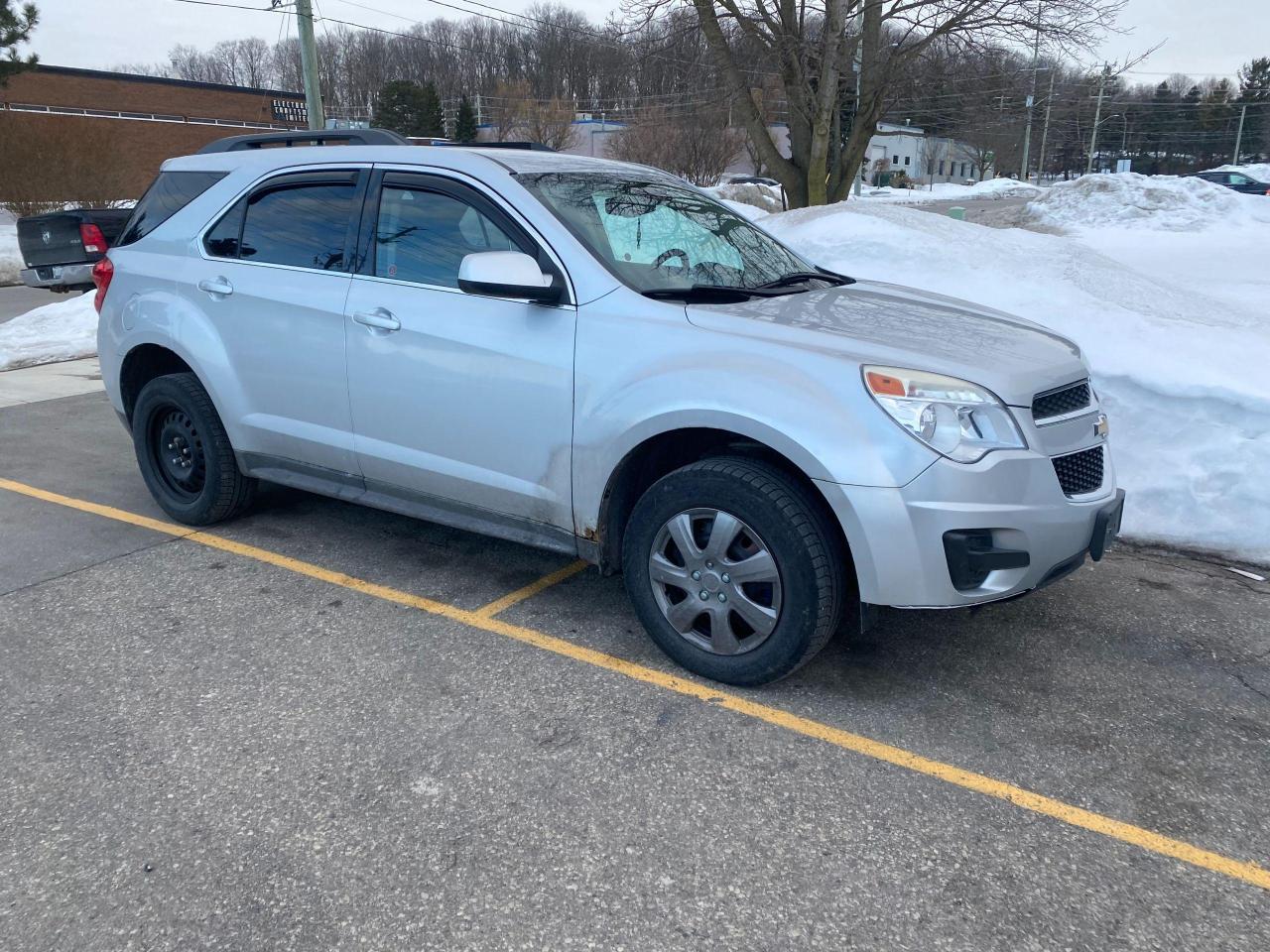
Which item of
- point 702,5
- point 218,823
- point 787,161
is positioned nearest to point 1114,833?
point 218,823

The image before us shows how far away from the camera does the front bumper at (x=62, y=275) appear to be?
848 centimetres

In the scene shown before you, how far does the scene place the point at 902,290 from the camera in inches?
171

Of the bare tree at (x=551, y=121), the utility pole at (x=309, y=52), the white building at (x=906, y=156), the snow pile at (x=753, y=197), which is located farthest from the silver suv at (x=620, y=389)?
the white building at (x=906, y=156)

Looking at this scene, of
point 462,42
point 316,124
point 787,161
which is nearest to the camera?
point 787,161

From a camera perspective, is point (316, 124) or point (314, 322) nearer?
point (314, 322)

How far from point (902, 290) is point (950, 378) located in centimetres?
144

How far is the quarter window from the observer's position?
3.85 meters

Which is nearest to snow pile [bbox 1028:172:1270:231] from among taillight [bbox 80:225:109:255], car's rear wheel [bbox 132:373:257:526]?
taillight [bbox 80:225:109:255]

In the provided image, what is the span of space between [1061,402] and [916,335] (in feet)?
1.76

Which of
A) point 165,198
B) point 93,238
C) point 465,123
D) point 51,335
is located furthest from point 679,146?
point 165,198

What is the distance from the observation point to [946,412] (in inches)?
117

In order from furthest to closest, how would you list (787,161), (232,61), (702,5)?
(232,61)
(787,161)
(702,5)

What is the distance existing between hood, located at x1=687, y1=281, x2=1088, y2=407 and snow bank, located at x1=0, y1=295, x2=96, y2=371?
9.41 meters

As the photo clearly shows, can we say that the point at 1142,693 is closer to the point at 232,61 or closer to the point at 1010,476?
the point at 1010,476
